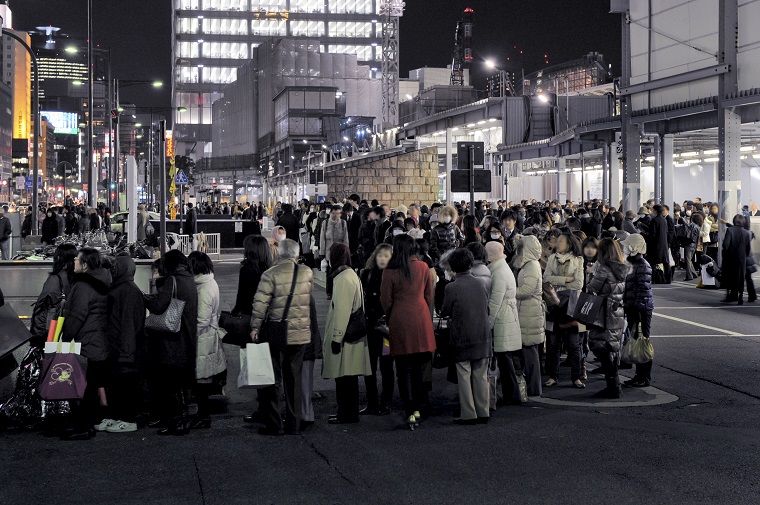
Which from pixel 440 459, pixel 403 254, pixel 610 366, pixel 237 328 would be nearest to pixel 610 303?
pixel 610 366

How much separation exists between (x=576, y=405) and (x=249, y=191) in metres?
114

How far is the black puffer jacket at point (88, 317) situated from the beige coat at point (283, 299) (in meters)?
1.38

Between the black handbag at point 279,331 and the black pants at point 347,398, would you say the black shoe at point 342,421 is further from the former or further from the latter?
the black handbag at point 279,331

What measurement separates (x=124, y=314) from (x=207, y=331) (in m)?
0.79

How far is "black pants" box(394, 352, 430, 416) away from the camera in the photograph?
9.04m

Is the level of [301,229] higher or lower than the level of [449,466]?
higher

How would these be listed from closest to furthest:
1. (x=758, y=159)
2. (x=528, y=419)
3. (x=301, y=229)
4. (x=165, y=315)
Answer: (x=165, y=315), (x=528, y=419), (x=301, y=229), (x=758, y=159)

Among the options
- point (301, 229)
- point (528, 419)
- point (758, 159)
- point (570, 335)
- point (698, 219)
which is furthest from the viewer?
point (758, 159)

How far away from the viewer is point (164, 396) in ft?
29.0

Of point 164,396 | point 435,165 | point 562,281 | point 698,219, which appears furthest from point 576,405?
point 435,165

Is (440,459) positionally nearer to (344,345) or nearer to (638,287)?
(344,345)

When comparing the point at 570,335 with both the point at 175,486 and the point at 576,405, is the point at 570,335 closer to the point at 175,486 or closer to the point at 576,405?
the point at 576,405

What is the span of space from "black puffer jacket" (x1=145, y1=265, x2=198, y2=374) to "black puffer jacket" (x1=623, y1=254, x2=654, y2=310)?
201 inches

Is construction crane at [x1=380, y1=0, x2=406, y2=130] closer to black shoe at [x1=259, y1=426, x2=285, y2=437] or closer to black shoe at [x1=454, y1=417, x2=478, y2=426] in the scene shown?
black shoe at [x1=454, y1=417, x2=478, y2=426]
